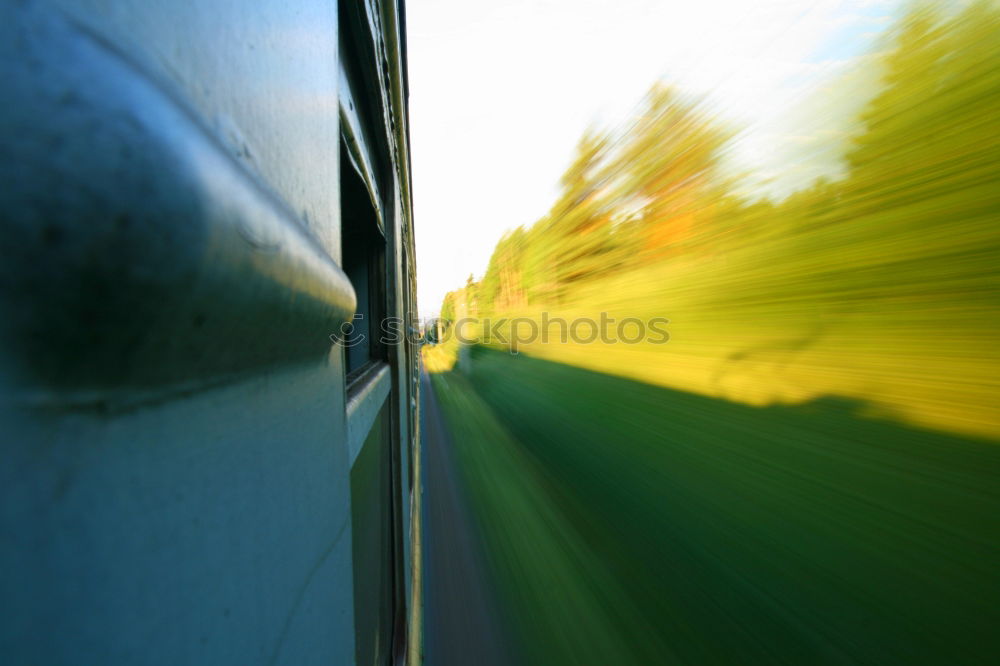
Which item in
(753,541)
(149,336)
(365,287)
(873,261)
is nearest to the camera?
(149,336)

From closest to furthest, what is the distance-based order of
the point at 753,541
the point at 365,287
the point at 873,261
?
1. the point at 873,261
2. the point at 753,541
3. the point at 365,287

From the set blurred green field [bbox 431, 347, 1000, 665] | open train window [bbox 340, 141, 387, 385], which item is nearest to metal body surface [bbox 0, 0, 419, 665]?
open train window [bbox 340, 141, 387, 385]

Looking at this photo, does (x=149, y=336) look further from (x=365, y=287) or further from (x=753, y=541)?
(x=753, y=541)

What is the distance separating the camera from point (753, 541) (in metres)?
1.24

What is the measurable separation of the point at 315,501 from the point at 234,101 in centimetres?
30

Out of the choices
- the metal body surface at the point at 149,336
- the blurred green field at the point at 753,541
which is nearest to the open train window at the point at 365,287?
the metal body surface at the point at 149,336

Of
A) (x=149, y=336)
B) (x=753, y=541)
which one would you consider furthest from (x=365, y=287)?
(x=753, y=541)

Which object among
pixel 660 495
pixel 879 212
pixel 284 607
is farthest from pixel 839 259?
pixel 284 607

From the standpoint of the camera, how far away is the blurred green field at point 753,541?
0.79 metres

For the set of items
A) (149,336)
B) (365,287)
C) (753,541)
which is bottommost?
(753,541)

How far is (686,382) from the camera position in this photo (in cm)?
168

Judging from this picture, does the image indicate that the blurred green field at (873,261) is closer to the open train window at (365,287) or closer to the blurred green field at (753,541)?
the blurred green field at (753,541)

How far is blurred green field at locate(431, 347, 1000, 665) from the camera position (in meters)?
0.79

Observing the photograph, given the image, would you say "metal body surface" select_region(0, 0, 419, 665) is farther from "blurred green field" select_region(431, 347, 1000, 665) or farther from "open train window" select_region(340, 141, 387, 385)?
"blurred green field" select_region(431, 347, 1000, 665)
